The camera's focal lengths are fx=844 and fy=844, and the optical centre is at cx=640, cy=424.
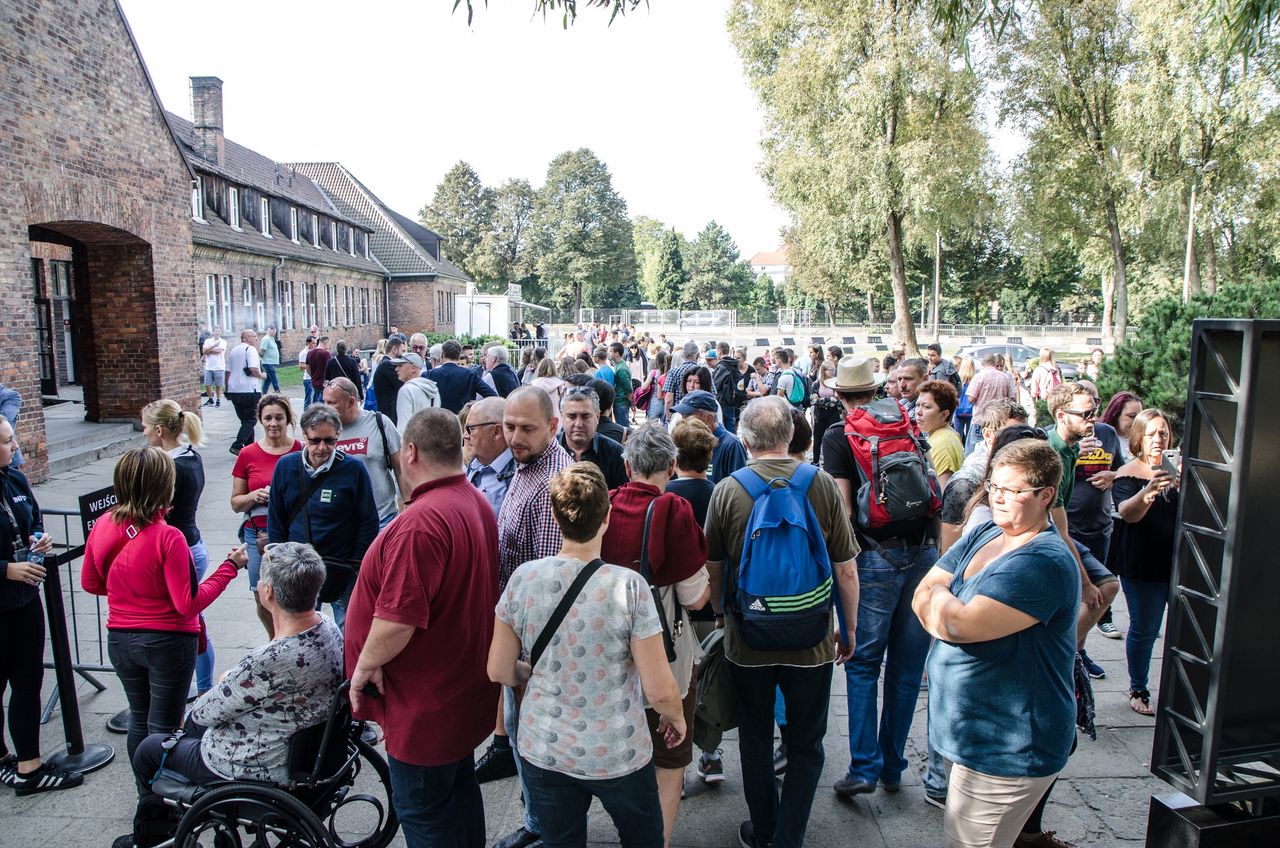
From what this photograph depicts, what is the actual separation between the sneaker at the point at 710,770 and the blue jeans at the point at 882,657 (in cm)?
65

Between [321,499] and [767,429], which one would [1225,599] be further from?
[321,499]

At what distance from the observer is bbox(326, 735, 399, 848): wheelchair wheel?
3.58 meters

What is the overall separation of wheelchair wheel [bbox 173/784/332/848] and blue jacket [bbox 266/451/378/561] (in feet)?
5.23

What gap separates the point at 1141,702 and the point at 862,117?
75.2ft

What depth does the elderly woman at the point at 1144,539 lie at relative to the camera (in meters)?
4.81

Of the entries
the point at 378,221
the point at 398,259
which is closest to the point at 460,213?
the point at 378,221

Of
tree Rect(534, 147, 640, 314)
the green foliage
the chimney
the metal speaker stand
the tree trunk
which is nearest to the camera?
the metal speaker stand

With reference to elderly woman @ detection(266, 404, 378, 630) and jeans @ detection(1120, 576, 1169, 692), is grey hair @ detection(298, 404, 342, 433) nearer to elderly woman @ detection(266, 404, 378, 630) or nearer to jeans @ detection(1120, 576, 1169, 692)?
elderly woman @ detection(266, 404, 378, 630)

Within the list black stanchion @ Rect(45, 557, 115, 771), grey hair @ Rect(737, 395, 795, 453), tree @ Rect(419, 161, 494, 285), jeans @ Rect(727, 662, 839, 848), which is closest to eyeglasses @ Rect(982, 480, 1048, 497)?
grey hair @ Rect(737, 395, 795, 453)

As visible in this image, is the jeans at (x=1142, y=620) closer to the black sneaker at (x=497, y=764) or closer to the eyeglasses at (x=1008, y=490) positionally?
the eyeglasses at (x=1008, y=490)

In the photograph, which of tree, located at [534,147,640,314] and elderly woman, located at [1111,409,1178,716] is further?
tree, located at [534,147,640,314]

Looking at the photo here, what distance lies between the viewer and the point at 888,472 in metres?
4.01

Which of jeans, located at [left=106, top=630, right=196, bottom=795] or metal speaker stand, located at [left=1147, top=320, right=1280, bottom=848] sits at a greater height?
metal speaker stand, located at [left=1147, top=320, right=1280, bottom=848]

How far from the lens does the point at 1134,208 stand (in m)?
26.8
